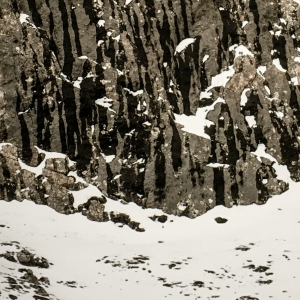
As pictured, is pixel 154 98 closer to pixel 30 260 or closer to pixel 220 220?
pixel 220 220

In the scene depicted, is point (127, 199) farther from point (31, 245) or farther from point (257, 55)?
point (257, 55)

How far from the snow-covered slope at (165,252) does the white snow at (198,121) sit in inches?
245

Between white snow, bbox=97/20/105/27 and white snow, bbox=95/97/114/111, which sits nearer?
white snow, bbox=95/97/114/111

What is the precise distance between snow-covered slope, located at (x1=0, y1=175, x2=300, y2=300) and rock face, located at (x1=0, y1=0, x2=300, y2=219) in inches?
56.4

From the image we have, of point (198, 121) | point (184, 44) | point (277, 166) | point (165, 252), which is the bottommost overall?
point (165, 252)

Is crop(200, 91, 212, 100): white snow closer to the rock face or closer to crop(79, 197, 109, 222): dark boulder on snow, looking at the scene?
the rock face

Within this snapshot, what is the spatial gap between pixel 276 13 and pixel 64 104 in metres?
20.2

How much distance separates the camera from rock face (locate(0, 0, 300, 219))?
2761cm

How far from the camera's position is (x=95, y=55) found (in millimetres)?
30359

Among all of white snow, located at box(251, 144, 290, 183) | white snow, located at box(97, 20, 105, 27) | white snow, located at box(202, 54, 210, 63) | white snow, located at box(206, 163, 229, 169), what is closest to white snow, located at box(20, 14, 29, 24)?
white snow, located at box(97, 20, 105, 27)

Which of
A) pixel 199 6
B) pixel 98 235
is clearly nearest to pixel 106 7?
pixel 199 6

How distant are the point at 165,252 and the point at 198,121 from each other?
11.3 m

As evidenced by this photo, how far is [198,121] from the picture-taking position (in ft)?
97.7

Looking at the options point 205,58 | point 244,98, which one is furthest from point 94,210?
point 205,58
